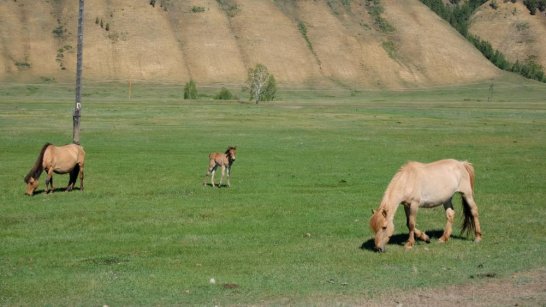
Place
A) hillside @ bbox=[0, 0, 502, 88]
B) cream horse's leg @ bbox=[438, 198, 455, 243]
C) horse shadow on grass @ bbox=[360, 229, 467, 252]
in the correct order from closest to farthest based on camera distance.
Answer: horse shadow on grass @ bbox=[360, 229, 467, 252] < cream horse's leg @ bbox=[438, 198, 455, 243] < hillside @ bbox=[0, 0, 502, 88]

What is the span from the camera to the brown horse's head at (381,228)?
16.8 m

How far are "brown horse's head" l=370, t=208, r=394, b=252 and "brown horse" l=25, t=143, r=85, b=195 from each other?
13.6 metres

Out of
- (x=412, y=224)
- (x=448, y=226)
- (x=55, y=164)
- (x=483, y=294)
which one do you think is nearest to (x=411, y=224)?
(x=412, y=224)

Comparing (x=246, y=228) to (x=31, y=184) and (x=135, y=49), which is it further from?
(x=135, y=49)

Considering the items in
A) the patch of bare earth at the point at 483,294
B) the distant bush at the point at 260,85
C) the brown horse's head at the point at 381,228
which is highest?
the brown horse's head at the point at 381,228

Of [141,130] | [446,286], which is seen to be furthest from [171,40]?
[446,286]

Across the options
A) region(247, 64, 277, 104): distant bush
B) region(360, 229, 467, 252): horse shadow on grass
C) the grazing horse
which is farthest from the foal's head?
region(247, 64, 277, 104): distant bush

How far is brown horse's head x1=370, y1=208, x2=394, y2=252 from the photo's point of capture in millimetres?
16812

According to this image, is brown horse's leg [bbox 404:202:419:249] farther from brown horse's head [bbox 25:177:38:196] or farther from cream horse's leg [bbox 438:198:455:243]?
brown horse's head [bbox 25:177:38:196]

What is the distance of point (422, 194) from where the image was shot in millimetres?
17906

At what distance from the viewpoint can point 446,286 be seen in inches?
556

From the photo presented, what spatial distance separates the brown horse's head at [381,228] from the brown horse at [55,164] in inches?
536

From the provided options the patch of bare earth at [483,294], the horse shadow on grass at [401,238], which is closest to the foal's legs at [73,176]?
the horse shadow on grass at [401,238]

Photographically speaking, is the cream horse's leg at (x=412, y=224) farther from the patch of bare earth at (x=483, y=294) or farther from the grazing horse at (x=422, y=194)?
the patch of bare earth at (x=483, y=294)
